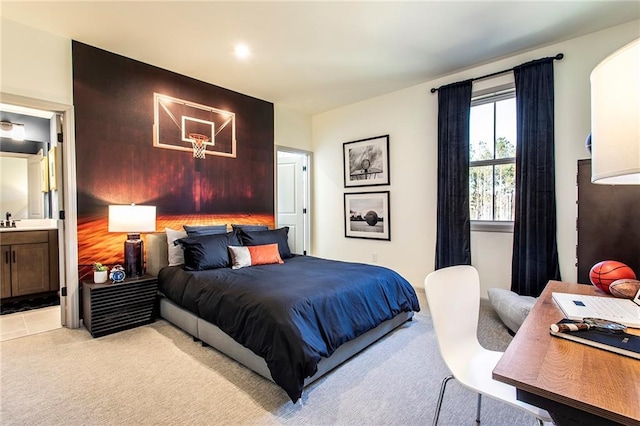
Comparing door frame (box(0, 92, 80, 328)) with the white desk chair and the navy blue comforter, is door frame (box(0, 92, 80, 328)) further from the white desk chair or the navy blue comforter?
the white desk chair

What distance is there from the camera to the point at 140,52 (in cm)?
332

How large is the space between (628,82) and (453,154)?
3.17 meters

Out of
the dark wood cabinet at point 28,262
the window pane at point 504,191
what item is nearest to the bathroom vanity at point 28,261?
the dark wood cabinet at point 28,262

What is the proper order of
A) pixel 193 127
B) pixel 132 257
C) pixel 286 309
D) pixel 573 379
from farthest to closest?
pixel 193 127 < pixel 132 257 < pixel 286 309 < pixel 573 379

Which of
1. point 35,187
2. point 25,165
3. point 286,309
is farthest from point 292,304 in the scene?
point 25,165

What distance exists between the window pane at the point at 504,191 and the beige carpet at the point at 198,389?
4.94 feet

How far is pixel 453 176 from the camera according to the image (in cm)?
381

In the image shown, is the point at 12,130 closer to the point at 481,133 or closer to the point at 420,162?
the point at 420,162

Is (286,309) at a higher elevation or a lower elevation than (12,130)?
lower

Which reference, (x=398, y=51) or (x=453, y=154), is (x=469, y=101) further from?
(x=398, y=51)

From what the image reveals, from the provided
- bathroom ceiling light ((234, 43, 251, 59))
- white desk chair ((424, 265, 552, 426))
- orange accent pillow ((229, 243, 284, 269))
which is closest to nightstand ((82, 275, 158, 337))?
orange accent pillow ((229, 243, 284, 269))

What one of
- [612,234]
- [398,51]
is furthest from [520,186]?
[398,51]

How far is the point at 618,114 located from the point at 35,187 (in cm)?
588

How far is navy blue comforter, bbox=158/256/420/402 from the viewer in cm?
190
